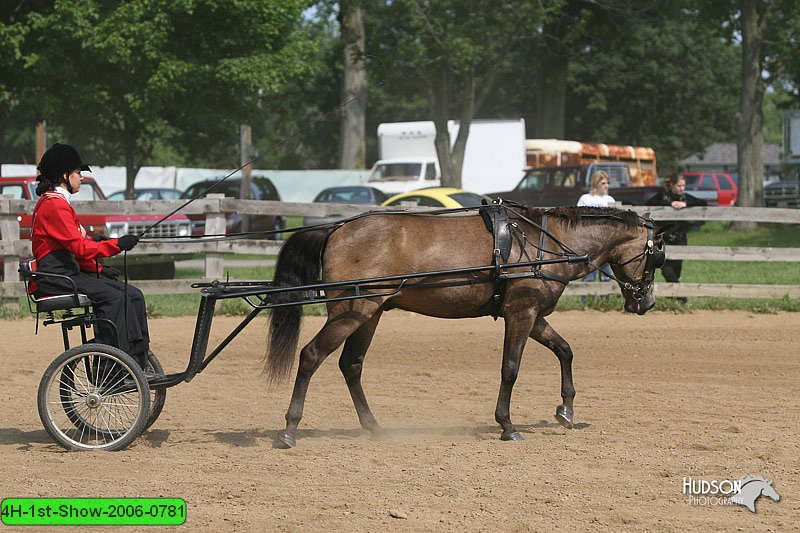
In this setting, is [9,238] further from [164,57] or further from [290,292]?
[164,57]

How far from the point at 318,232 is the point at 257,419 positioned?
5.47 ft

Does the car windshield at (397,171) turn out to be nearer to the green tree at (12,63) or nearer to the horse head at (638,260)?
the green tree at (12,63)

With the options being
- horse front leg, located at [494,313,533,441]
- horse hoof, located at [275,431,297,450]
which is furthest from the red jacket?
horse front leg, located at [494,313,533,441]

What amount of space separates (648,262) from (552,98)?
37501 mm

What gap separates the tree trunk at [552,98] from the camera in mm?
42844

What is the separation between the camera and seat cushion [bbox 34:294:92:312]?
7.15 m

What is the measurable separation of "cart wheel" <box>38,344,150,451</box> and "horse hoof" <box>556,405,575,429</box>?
9.64 ft

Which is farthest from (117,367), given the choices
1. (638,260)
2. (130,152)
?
(130,152)

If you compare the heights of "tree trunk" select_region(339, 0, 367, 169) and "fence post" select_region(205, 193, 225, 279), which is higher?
"tree trunk" select_region(339, 0, 367, 169)

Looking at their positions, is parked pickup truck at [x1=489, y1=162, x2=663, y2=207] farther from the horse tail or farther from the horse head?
the horse tail

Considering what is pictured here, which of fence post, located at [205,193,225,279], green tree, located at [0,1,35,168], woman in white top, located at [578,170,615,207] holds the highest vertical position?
green tree, located at [0,1,35,168]

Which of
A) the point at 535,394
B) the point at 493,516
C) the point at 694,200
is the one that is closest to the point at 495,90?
the point at 694,200

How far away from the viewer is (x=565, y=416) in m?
7.95

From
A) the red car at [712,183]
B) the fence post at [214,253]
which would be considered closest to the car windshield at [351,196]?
the fence post at [214,253]
